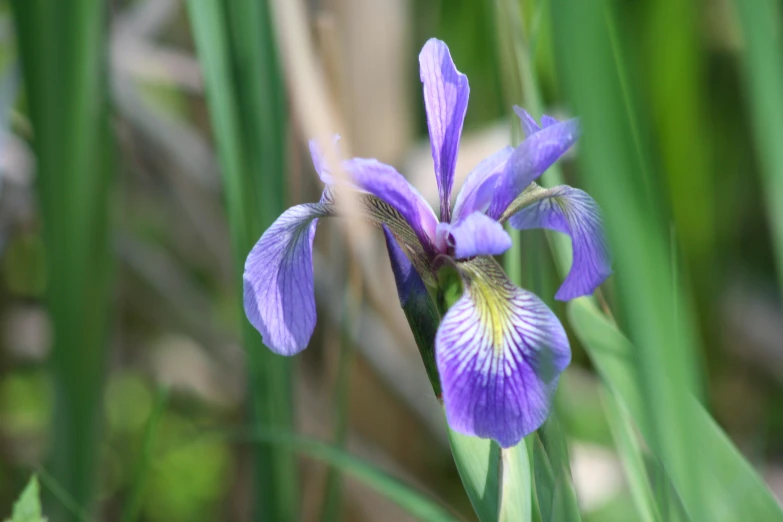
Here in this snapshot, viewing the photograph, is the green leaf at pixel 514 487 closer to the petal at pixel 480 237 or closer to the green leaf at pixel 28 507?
the petal at pixel 480 237

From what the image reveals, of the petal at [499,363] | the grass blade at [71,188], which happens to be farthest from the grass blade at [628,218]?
the grass blade at [71,188]

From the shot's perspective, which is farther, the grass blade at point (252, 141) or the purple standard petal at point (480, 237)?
the grass blade at point (252, 141)

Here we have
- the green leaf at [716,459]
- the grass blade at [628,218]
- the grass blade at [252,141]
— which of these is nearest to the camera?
the grass blade at [628,218]

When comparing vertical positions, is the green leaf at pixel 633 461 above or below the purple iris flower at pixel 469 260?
below

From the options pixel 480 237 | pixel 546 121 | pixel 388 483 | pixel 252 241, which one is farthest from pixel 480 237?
pixel 252 241

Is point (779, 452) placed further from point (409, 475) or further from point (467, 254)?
point (467, 254)

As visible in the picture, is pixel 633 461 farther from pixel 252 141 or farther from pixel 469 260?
pixel 252 141
